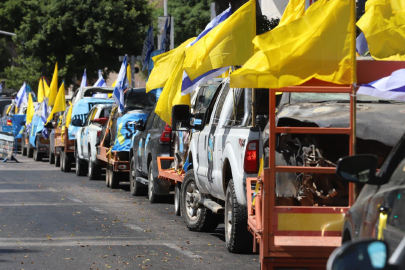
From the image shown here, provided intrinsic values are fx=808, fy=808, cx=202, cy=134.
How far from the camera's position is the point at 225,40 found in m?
9.80

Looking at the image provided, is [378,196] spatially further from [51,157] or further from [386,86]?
[51,157]

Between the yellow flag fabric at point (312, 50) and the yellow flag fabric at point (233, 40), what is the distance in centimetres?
282

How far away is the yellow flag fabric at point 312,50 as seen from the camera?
22.1 ft

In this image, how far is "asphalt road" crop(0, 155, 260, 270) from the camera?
8438 mm

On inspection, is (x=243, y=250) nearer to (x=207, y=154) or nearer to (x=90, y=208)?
(x=207, y=154)

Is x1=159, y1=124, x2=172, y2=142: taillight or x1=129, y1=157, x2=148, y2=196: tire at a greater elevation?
x1=159, y1=124, x2=172, y2=142: taillight

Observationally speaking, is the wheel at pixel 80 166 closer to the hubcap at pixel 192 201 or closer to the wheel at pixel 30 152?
the wheel at pixel 30 152

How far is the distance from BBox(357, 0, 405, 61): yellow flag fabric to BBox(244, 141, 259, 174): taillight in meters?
1.83

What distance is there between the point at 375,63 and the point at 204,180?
138 inches

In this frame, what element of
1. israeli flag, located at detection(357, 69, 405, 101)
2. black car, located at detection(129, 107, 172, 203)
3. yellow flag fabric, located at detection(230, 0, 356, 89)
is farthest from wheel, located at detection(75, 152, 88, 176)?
yellow flag fabric, located at detection(230, 0, 356, 89)

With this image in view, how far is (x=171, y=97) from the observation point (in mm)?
13117

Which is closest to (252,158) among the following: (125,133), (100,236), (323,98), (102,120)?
(323,98)

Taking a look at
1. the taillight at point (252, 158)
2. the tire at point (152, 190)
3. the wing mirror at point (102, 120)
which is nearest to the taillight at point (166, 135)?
the tire at point (152, 190)

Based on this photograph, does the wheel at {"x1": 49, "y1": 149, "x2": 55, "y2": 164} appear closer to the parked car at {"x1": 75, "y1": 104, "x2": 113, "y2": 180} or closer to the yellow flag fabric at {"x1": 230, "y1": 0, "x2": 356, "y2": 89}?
the parked car at {"x1": 75, "y1": 104, "x2": 113, "y2": 180}
